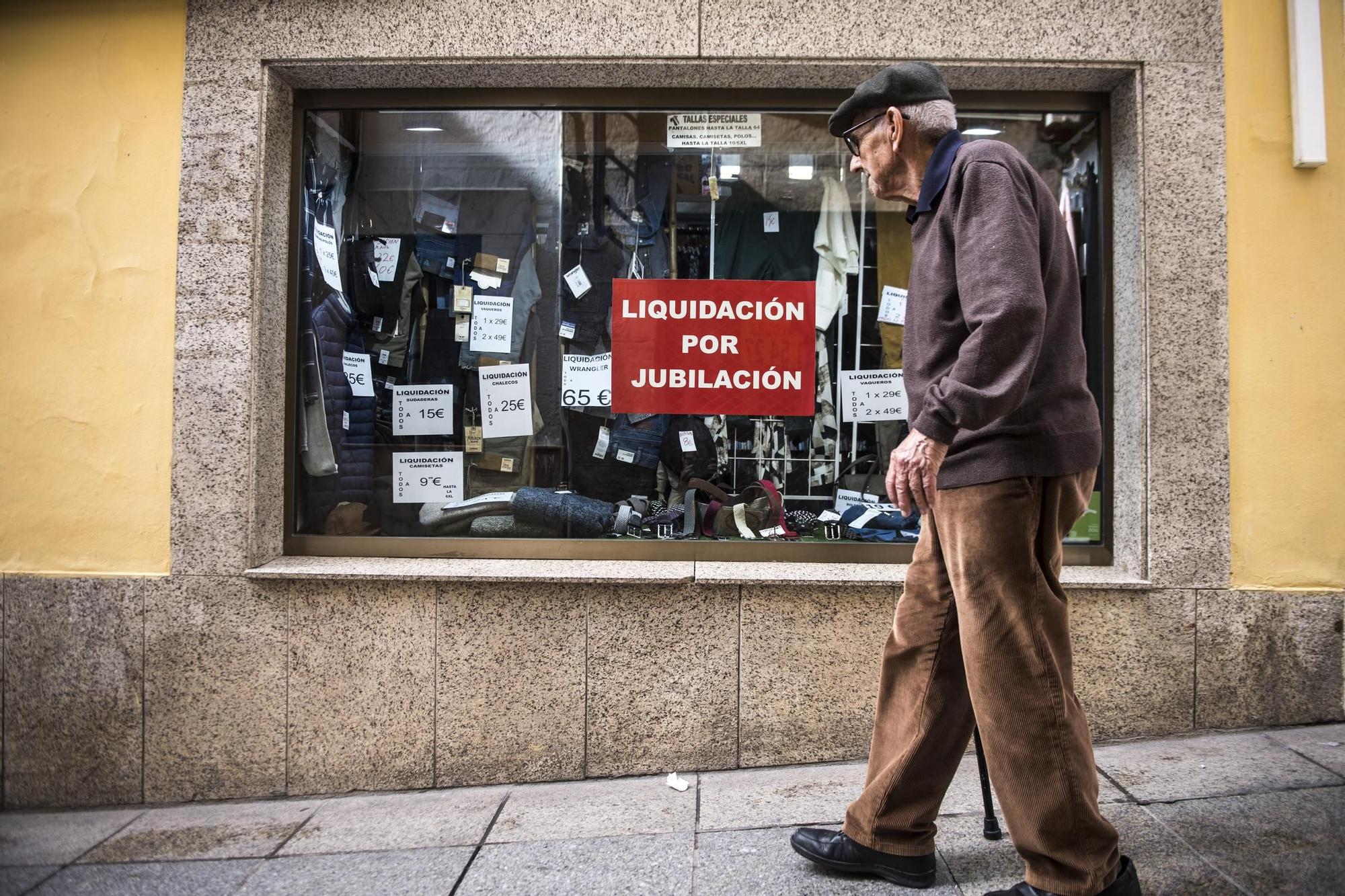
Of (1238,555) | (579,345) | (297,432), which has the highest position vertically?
(579,345)

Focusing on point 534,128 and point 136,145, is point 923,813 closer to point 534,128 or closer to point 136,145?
point 534,128

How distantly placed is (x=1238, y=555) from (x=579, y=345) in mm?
2808

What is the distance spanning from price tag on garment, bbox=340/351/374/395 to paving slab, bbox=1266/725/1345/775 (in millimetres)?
3918

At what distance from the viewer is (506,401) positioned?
4.11 meters

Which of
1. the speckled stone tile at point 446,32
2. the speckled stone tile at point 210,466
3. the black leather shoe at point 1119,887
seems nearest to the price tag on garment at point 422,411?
the speckled stone tile at point 210,466

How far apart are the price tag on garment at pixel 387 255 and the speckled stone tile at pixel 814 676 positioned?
7.27ft

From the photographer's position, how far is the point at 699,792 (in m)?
3.32

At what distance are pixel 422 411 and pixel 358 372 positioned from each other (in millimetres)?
327

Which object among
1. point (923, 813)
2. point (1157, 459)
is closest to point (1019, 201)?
point (923, 813)

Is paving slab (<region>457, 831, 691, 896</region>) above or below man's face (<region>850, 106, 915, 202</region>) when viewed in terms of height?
below

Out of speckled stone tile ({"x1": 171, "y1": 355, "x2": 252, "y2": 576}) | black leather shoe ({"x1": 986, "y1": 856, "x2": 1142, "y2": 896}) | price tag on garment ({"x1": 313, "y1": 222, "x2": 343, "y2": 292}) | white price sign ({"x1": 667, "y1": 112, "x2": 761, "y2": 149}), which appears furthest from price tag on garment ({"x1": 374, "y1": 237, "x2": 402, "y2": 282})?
black leather shoe ({"x1": 986, "y1": 856, "x2": 1142, "y2": 896})

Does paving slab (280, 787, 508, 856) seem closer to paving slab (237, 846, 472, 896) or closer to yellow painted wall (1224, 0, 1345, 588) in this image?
paving slab (237, 846, 472, 896)

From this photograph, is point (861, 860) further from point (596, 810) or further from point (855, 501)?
point (855, 501)

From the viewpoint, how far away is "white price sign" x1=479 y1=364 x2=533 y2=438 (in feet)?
13.5
